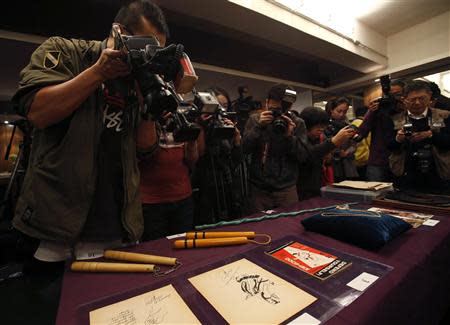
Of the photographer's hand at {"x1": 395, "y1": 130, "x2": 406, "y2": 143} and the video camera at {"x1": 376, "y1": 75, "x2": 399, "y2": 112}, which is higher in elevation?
the video camera at {"x1": 376, "y1": 75, "x2": 399, "y2": 112}

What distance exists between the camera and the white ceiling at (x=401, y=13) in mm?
2914

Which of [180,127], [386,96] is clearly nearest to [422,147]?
[386,96]

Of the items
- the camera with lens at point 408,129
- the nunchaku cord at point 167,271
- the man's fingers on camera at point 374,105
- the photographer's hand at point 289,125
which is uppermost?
the man's fingers on camera at point 374,105

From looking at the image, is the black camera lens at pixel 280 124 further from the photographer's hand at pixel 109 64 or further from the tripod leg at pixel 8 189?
the tripod leg at pixel 8 189

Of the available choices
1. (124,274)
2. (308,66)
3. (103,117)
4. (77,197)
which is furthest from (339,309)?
(308,66)

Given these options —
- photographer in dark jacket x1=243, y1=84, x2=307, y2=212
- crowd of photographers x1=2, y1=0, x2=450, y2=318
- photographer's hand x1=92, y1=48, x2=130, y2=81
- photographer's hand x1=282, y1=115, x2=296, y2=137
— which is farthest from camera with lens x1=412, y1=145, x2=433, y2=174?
photographer's hand x1=92, y1=48, x2=130, y2=81

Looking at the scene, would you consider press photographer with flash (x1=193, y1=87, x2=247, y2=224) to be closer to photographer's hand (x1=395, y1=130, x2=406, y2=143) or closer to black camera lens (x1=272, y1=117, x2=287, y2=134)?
black camera lens (x1=272, y1=117, x2=287, y2=134)

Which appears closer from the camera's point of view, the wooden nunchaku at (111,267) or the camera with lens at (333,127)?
the wooden nunchaku at (111,267)

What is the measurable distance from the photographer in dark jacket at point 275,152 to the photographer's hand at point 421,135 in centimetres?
67

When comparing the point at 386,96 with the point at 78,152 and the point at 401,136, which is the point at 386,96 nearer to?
the point at 401,136

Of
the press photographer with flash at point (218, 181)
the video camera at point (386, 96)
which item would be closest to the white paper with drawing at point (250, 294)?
the press photographer with flash at point (218, 181)

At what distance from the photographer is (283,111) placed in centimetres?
148

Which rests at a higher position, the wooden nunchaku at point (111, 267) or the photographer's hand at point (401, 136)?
the photographer's hand at point (401, 136)

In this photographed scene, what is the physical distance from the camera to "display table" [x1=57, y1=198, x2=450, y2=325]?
1.38 feet
